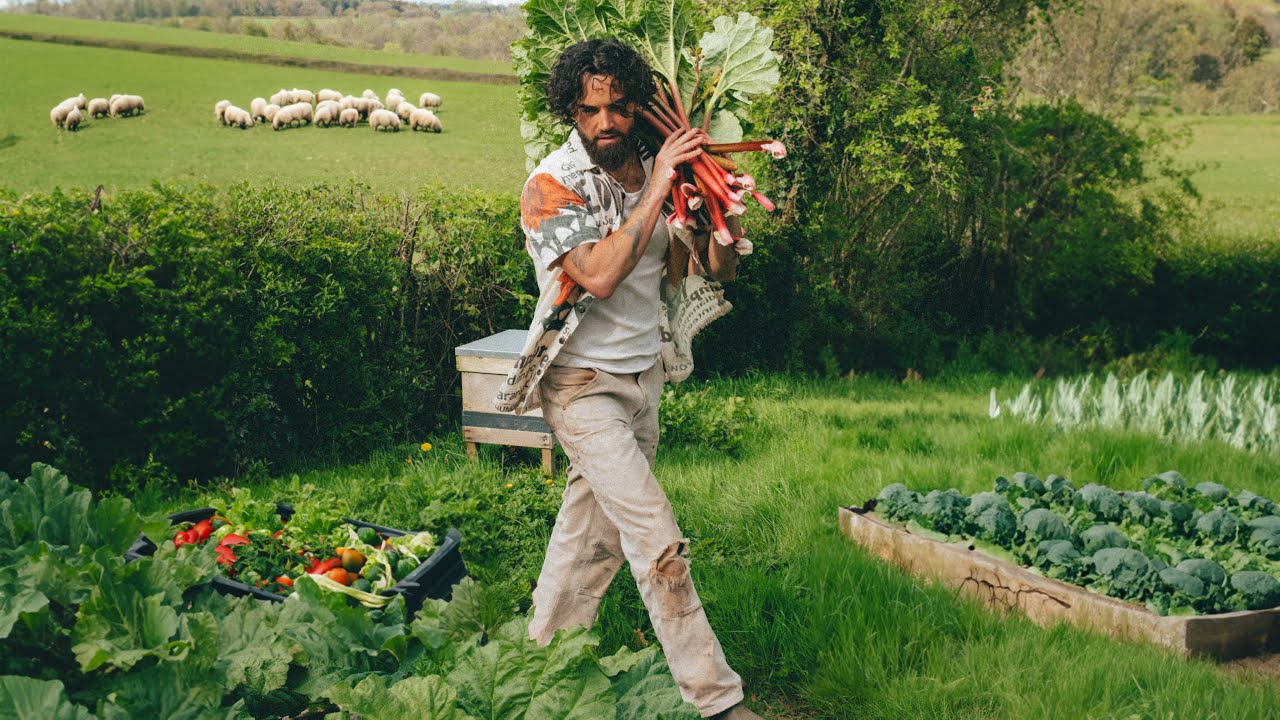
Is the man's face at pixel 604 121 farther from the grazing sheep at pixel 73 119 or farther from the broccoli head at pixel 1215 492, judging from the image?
the grazing sheep at pixel 73 119

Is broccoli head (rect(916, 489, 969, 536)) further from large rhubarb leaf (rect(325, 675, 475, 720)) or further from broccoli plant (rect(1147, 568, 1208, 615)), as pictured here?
large rhubarb leaf (rect(325, 675, 475, 720))

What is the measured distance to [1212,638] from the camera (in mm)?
3857

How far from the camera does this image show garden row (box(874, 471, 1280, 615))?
4.09 meters

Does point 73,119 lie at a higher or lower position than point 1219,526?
higher

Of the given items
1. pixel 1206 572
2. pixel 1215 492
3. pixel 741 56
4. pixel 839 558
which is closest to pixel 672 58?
pixel 741 56

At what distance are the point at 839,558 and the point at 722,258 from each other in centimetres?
182

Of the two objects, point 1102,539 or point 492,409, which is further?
point 492,409

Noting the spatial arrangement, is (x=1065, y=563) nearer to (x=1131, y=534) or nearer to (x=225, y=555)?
(x=1131, y=534)

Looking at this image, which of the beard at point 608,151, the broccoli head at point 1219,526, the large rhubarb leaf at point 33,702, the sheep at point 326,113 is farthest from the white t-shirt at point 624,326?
the sheep at point 326,113

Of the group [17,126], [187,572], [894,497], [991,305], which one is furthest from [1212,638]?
[17,126]

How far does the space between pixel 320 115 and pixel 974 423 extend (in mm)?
7131

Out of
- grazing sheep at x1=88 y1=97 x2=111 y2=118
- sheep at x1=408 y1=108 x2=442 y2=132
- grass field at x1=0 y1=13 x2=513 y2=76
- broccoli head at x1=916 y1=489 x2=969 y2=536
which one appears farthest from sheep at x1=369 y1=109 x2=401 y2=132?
broccoli head at x1=916 y1=489 x2=969 y2=536

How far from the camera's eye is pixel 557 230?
9.76 ft

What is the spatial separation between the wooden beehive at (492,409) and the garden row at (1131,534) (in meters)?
1.94
